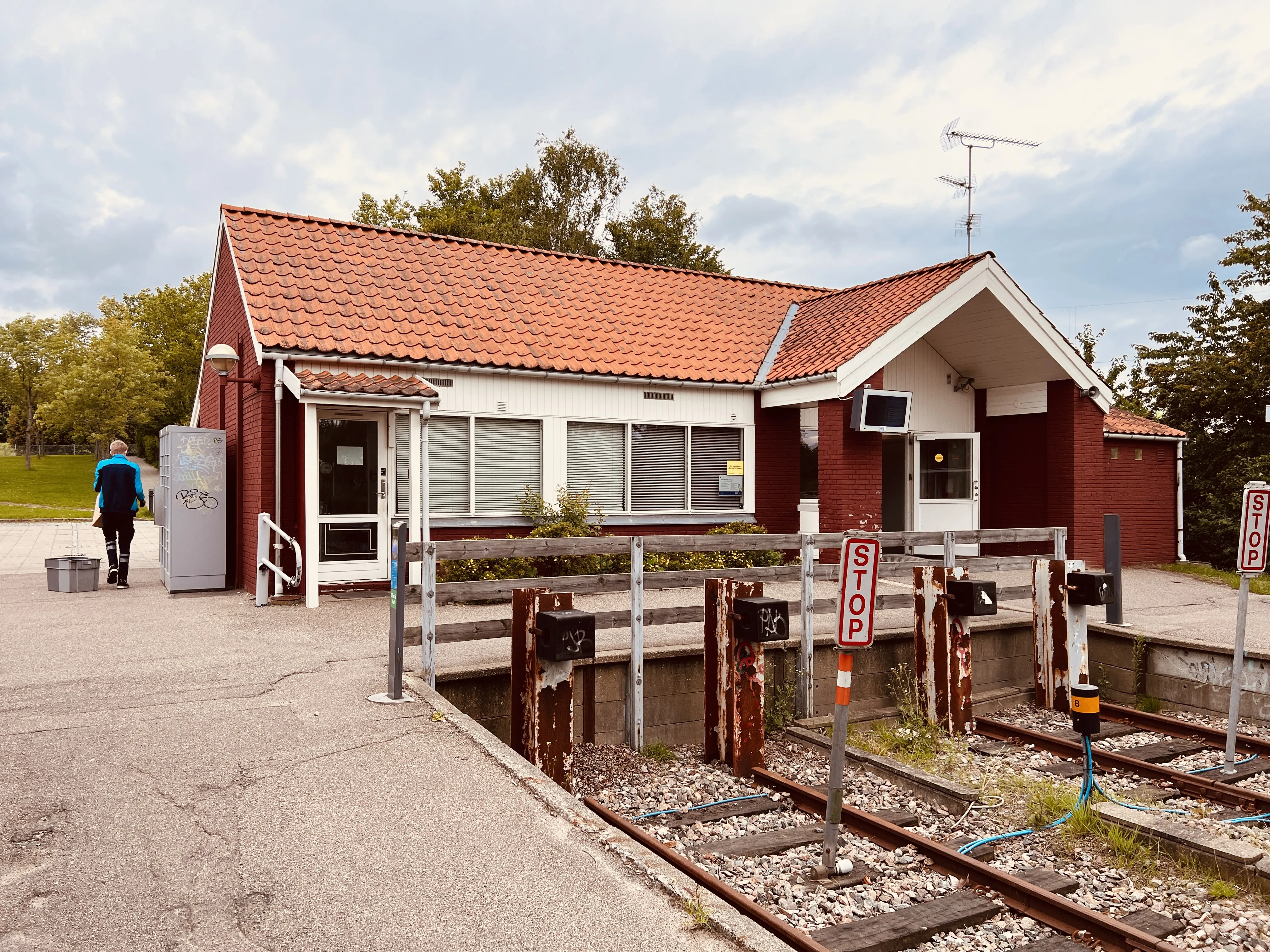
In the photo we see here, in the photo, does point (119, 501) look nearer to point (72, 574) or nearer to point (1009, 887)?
point (72, 574)

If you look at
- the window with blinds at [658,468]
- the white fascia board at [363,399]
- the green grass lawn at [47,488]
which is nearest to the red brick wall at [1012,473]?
the window with blinds at [658,468]

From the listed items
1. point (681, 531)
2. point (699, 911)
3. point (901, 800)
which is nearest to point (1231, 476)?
point (681, 531)

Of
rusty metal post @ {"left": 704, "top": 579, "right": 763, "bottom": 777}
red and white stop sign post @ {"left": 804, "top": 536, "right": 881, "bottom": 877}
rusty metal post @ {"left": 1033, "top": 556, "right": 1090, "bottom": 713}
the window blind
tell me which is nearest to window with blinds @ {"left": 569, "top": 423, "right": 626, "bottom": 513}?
the window blind

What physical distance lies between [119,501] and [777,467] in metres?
9.75

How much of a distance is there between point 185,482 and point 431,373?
3.47 metres

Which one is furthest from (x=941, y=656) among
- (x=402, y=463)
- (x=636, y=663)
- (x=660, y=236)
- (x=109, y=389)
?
(x=109, y=389)

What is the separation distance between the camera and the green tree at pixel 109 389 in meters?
45.0

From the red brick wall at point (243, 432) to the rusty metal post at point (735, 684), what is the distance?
6.71 metres

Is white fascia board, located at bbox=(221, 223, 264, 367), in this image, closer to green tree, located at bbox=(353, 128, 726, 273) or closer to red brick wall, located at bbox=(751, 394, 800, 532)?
red brick wall, located at bbox=(751, 394, 800, 532)

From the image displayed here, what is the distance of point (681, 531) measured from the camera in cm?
1441

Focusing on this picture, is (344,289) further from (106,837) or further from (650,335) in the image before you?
(106,837)

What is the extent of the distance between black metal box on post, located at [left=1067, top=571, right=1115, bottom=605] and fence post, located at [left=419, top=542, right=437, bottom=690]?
6149mm

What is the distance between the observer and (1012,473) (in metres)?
16.0

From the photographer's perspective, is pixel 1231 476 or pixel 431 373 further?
pixel 1231 476
